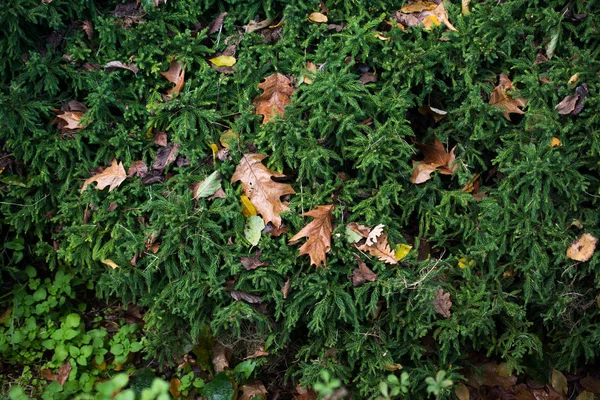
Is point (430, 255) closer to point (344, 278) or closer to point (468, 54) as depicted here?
point (344, 278)

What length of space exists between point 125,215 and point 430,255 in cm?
153

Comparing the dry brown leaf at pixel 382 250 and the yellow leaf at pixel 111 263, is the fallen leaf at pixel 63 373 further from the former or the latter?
the dry brown leaf at pixel 382 250

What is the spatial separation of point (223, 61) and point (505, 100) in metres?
1.39

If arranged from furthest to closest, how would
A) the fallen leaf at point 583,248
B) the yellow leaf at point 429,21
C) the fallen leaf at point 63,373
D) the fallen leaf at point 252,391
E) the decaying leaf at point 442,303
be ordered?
the fallen leaf at point 63,373
the fallen leaf at point 252,391
the yellow leaf at point 429,21
the decaying leaf at point 442,303
the fallen leaf at point 583,248

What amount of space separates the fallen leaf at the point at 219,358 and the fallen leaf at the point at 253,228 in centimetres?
72

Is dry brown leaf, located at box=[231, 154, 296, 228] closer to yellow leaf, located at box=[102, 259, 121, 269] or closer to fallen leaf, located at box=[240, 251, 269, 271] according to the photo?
fallen leaf, located at box=[240, 251, 269, 271]

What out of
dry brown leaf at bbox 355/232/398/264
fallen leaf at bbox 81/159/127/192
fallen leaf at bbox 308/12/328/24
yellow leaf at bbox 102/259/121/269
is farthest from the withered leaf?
dry brown leaf at bbox 355/232/398/264

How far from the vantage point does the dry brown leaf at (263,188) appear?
2725 millimetres

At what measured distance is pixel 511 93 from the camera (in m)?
2.71

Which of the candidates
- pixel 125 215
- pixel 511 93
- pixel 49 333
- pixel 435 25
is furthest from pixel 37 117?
pixel 511 93

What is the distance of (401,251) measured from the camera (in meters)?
2.74

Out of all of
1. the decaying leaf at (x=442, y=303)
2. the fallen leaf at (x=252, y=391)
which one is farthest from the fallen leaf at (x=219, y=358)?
the decaying leaf at (x=442, y=303)

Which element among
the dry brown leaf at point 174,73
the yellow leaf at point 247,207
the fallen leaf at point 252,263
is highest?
the dry brown leaf at point 174,73

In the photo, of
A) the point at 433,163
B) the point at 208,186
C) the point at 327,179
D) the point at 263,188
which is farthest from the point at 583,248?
the point at 208,186
